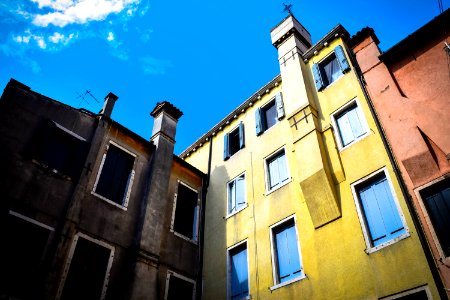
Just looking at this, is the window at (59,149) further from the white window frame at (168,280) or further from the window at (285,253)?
the window at (285,253)

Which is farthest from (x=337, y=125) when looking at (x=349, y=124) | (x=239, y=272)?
(x=239, y=272)

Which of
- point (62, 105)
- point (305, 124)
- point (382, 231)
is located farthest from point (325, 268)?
point (62, 105)

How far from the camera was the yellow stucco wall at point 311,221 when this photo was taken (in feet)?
29.2

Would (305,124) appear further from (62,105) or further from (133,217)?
(62,105)

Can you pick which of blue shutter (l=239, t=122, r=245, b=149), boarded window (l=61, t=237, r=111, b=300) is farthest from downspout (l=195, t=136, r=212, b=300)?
boarded window (l=61, t=237, r=111, b=300)

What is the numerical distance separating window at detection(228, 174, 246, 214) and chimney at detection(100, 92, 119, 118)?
18.4 ft

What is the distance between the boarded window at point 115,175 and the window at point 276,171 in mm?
5103

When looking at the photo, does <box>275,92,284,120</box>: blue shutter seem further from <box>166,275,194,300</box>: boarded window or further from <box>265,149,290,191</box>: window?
<box>166,275,194,300</box>: boarded window

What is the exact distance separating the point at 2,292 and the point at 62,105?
6.20 m

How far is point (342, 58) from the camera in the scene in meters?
13.7

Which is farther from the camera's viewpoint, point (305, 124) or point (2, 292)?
point (305, 124)

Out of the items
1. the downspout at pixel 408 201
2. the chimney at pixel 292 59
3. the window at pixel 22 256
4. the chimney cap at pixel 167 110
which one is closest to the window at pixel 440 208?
the downspout at pixel 408 201

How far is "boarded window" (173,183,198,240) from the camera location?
47.1ft

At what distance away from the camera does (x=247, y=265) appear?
12516mm
